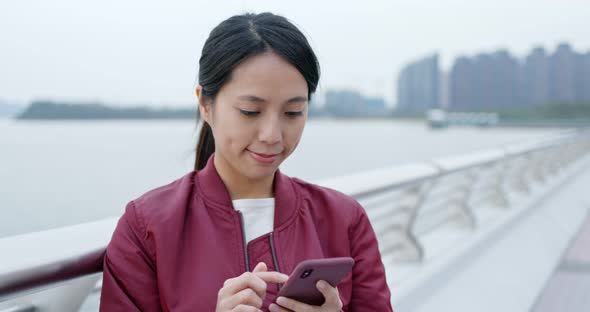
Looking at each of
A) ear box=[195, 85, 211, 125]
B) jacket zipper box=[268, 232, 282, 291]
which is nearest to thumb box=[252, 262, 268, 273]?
jacket zipper box=[268, 232, 282, 291]

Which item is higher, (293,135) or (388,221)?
(293,135)

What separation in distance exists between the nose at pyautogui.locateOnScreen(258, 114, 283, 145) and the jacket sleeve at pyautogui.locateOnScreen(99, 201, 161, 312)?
0.27 m

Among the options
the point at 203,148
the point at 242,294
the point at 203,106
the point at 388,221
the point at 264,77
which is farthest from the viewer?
the point at 388,221

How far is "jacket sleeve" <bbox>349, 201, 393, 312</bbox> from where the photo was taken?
4.26ft

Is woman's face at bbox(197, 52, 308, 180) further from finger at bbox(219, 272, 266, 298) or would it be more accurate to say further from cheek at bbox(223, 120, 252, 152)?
finger at bbox(219, 272, 266, 298)

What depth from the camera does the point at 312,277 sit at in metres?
1.06

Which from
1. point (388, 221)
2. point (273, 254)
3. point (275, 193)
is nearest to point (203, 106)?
point (275, 193)

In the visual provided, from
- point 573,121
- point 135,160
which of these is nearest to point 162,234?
point 135,160

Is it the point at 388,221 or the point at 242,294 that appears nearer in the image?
the point at 242,294

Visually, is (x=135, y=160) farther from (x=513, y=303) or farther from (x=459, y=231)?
(x=513, y=303)

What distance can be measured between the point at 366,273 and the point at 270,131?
1.27 ft

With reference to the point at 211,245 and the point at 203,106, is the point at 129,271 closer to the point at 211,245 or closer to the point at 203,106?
the point at 211,245

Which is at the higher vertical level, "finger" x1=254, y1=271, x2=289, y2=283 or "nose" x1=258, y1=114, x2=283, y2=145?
"nose" x1=258, y1=114, x2=283, y2=145

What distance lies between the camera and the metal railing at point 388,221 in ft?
3.29
